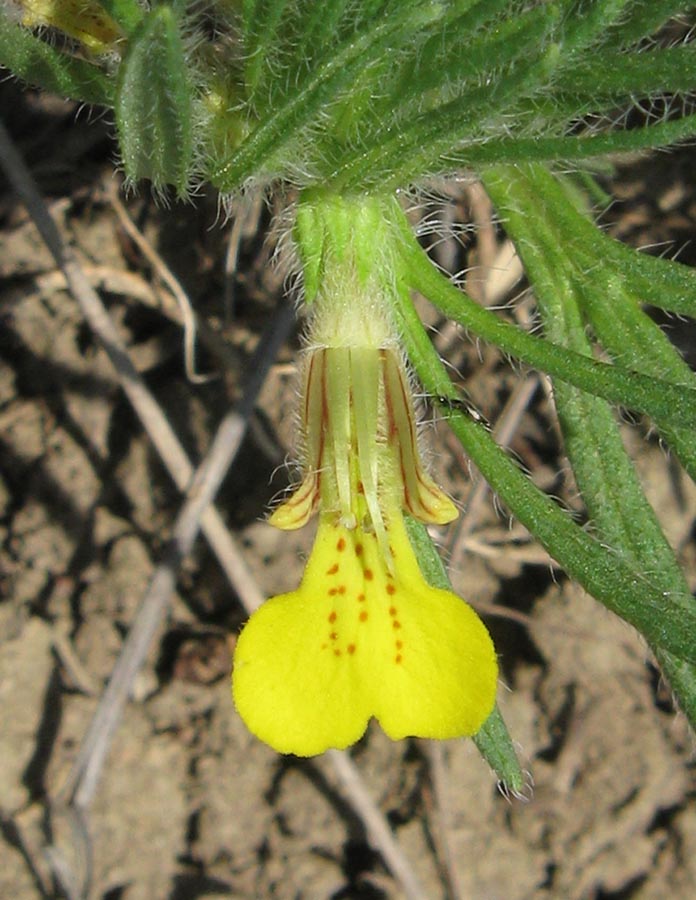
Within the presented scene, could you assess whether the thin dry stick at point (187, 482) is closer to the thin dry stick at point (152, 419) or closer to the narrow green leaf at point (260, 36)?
the thin dry stick at point (152, 419)

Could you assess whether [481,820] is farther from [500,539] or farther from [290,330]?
[290,330]

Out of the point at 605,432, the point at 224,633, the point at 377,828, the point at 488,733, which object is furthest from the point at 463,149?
the point at 377,828

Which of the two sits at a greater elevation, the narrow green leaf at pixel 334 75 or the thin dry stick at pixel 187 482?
the narrow green leaf at pixel 334 75

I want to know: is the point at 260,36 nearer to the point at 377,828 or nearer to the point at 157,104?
the point at 157,104

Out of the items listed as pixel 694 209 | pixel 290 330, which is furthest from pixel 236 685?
pixel 694 209

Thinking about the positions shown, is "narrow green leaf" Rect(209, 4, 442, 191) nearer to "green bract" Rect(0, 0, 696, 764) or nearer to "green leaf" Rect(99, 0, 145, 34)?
"green bract" Rect(0, 0, 696, 764)

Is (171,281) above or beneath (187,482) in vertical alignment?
above

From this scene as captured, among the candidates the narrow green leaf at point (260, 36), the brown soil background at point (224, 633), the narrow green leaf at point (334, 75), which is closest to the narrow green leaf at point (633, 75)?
the narrow green leaf at point (334, 75)
